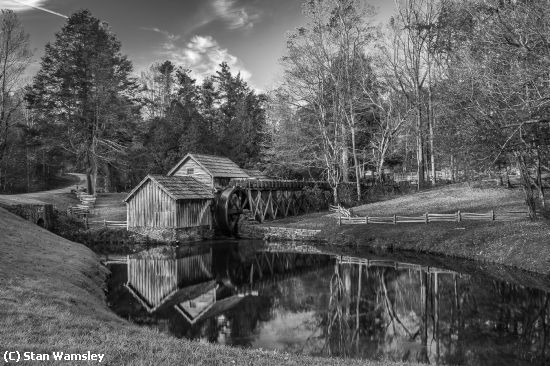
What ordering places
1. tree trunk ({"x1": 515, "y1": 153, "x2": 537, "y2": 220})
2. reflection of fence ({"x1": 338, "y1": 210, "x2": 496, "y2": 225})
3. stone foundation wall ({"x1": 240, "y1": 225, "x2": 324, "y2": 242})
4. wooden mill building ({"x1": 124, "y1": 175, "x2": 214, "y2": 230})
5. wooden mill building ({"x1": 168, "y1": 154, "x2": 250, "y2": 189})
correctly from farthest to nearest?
1. wooden mill building ({"x1": 168, "y1": 154, "x2": 250, "y2": 189})
2. wooden mill building ({"x1": 124, "y1": 175, "x2": 214, "y2": 230})
3. stone foundation wall ({"x1": 240, "y1": 225, "x2": 324, "y2": 242})
4. reflection of fence ({"x1": 338, "y1": 210, "x2": 496, "y2": 225})
5. tree trunk ({"x1": 515, "y1": 153, "x2": 537, "y2": 220})

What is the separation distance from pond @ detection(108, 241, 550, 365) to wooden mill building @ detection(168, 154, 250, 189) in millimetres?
12377

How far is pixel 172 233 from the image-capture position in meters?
30.1

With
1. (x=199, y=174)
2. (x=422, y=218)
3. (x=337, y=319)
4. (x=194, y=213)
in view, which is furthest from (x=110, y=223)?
(x=337, y=319)

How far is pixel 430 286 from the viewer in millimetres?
16438

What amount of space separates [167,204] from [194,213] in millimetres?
2395

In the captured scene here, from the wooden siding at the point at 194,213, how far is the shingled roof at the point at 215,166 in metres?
3.27

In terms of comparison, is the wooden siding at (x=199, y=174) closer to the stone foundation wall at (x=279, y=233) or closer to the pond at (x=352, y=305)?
the stone foundation wall at (x=279, y=233)

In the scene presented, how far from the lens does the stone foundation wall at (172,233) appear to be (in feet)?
98.9

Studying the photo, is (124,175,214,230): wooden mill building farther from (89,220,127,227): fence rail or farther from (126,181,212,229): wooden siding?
(89,220,127,227): fence rail

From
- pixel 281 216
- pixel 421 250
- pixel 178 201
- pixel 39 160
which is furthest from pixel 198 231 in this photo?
pixel 39 160

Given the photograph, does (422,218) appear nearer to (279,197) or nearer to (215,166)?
(279,197)

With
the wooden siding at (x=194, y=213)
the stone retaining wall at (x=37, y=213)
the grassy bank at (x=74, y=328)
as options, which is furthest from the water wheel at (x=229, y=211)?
the grassy bank at (x=74, y=328)

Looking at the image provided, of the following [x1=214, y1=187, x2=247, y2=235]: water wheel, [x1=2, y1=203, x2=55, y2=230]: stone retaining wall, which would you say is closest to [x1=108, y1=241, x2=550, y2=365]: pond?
[x1=2, y1=203, x2=55, y2=230]: stone retaining wall

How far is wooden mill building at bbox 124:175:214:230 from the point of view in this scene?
30.3m
